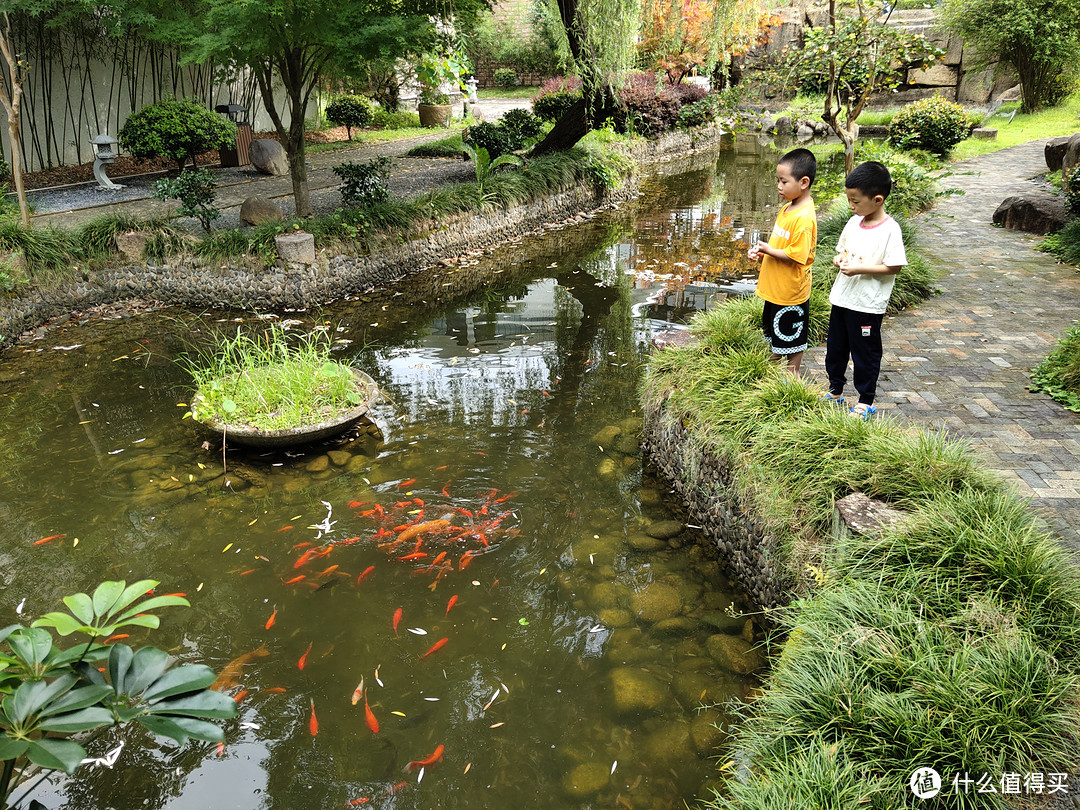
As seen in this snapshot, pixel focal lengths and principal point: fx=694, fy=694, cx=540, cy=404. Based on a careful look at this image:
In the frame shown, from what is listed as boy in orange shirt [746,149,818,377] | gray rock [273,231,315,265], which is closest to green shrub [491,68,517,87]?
gray rock [273,231,315,265]

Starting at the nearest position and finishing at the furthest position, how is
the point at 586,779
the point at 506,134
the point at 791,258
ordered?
the point at 586,779 → the point at 791,258 → the point at 506,134

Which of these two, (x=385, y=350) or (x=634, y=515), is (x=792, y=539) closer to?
(x=634, y=515)

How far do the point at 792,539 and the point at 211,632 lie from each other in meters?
3.06

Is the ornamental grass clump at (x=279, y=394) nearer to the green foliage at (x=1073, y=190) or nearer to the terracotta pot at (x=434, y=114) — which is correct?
the green foliage at (x=1073, y=190)

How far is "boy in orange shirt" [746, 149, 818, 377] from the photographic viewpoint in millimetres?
4172

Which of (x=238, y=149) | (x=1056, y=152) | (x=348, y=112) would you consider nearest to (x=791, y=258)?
(x=1056, y=152)

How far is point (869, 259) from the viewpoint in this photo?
3.96 m

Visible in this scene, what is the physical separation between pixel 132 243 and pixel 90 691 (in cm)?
833

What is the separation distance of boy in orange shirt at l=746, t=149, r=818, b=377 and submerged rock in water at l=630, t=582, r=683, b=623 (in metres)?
1.68

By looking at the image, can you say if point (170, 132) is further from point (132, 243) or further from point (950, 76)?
point (950, 76)

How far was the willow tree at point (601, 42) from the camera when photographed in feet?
33.4

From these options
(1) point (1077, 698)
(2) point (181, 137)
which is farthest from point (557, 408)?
(2) point (181, 137)

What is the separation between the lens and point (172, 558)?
425cm

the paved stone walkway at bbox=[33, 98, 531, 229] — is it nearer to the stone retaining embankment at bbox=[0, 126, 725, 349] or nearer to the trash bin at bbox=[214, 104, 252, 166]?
the trash bin at bbox=[214, 104, 252, 166]
